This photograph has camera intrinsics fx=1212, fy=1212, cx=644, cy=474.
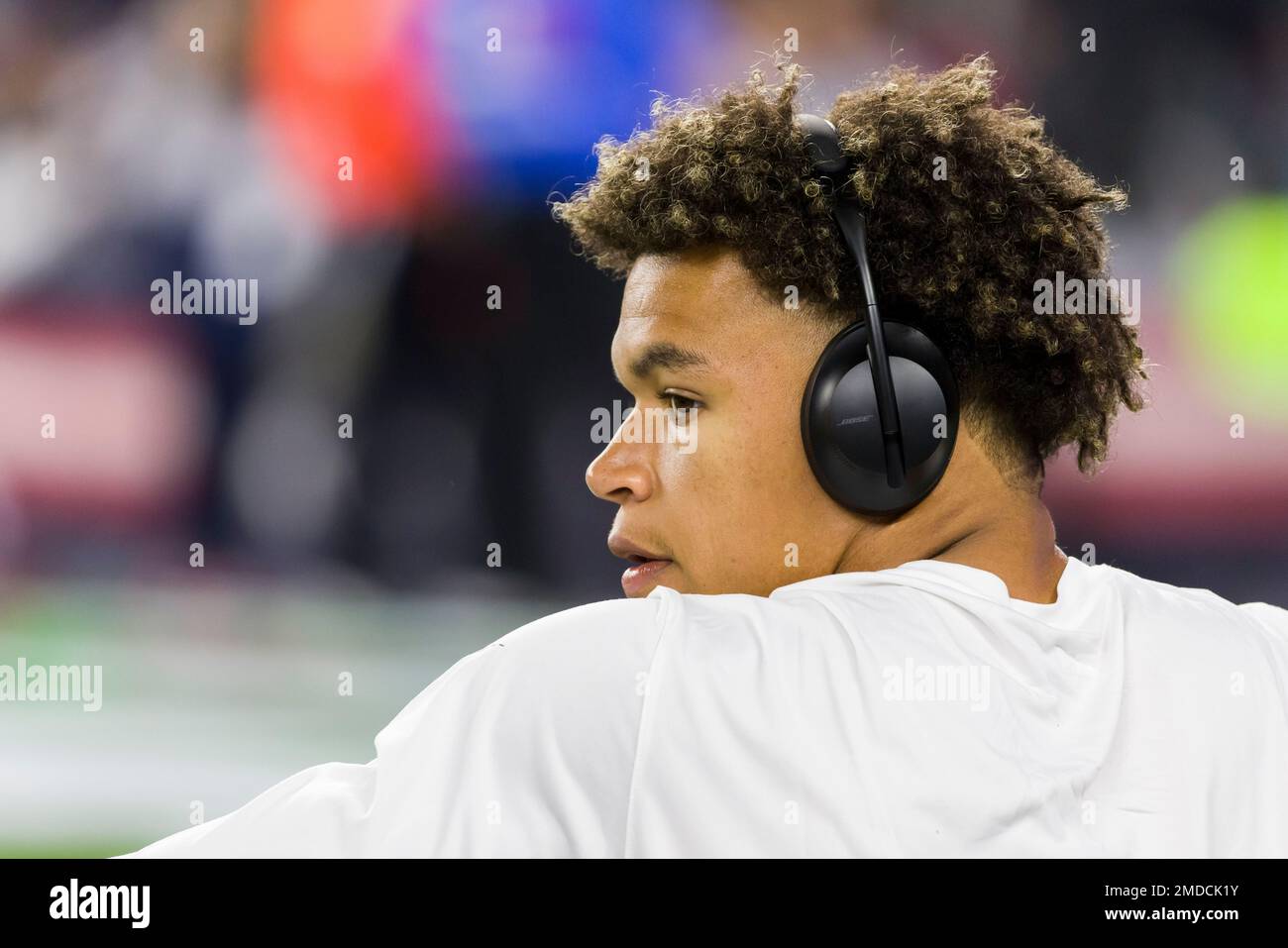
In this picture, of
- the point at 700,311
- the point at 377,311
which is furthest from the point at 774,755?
the point at 377,311

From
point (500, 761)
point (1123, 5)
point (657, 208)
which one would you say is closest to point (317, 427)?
point (1123, 5)

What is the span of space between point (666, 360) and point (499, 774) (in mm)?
358

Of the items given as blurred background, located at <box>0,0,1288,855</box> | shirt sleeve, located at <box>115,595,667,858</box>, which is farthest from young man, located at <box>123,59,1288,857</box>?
blurred background, located at <box>0,0,1288,855</box>

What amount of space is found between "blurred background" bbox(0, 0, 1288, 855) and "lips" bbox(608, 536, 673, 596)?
2451 mm

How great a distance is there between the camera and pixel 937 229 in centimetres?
93

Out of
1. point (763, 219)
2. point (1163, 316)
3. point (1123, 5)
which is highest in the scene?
point (1123, 5)

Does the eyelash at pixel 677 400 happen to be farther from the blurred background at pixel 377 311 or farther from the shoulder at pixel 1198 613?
the blurred background at pixel 377 311

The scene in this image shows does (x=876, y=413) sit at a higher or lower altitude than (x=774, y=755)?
higher

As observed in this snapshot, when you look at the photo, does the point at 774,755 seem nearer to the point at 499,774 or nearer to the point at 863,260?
the point at 499,774

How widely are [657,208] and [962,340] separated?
0.26 m

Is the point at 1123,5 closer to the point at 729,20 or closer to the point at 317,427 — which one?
the point at 729,20

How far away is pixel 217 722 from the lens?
330 centimetres

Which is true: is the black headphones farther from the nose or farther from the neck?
the nose

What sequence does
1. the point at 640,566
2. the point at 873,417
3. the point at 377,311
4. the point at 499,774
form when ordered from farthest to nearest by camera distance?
the point at 377,311
the point at 640,566
the point at 873,417
the point at 499,774
